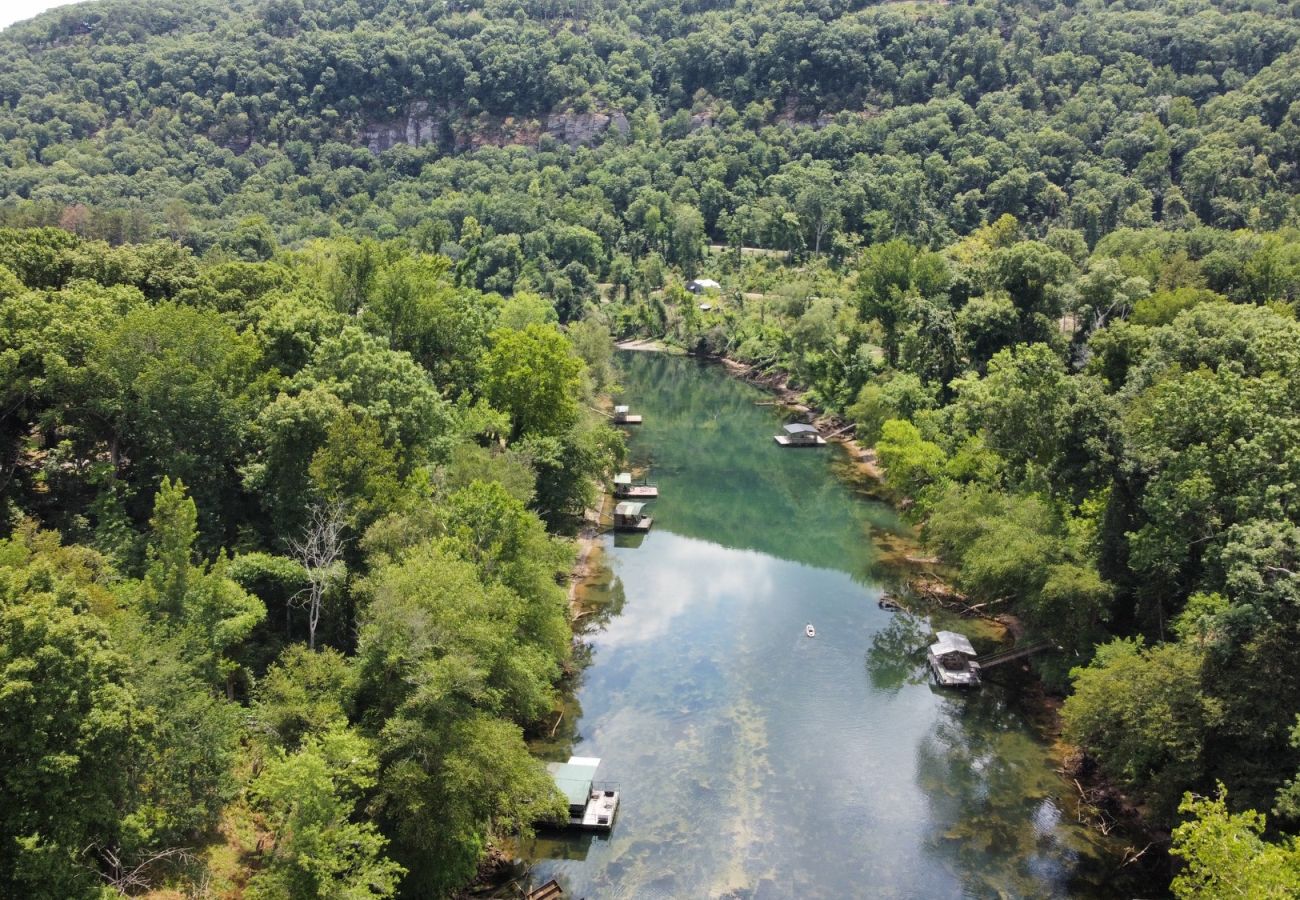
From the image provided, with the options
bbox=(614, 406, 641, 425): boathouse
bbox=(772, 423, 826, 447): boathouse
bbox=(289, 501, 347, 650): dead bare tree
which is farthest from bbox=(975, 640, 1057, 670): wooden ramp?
bbox=(614, 406, 641, 425): boathouse

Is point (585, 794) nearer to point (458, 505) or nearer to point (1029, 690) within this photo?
point (458, 505)

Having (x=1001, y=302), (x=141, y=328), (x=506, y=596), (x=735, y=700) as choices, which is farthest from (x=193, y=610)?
(x=1001, y=302)

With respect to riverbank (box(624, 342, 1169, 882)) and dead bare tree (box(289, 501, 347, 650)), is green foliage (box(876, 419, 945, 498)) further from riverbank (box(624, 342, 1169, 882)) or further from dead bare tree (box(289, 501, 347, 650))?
dead bare tree (box(289, 501, 347, 650))

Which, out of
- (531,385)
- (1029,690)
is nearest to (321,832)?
(1029,690)

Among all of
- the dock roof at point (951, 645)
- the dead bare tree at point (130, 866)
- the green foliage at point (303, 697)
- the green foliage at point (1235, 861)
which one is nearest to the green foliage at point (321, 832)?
the green foliage at point (303, 697)

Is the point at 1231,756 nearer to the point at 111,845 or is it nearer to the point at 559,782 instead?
the point at 559,782
